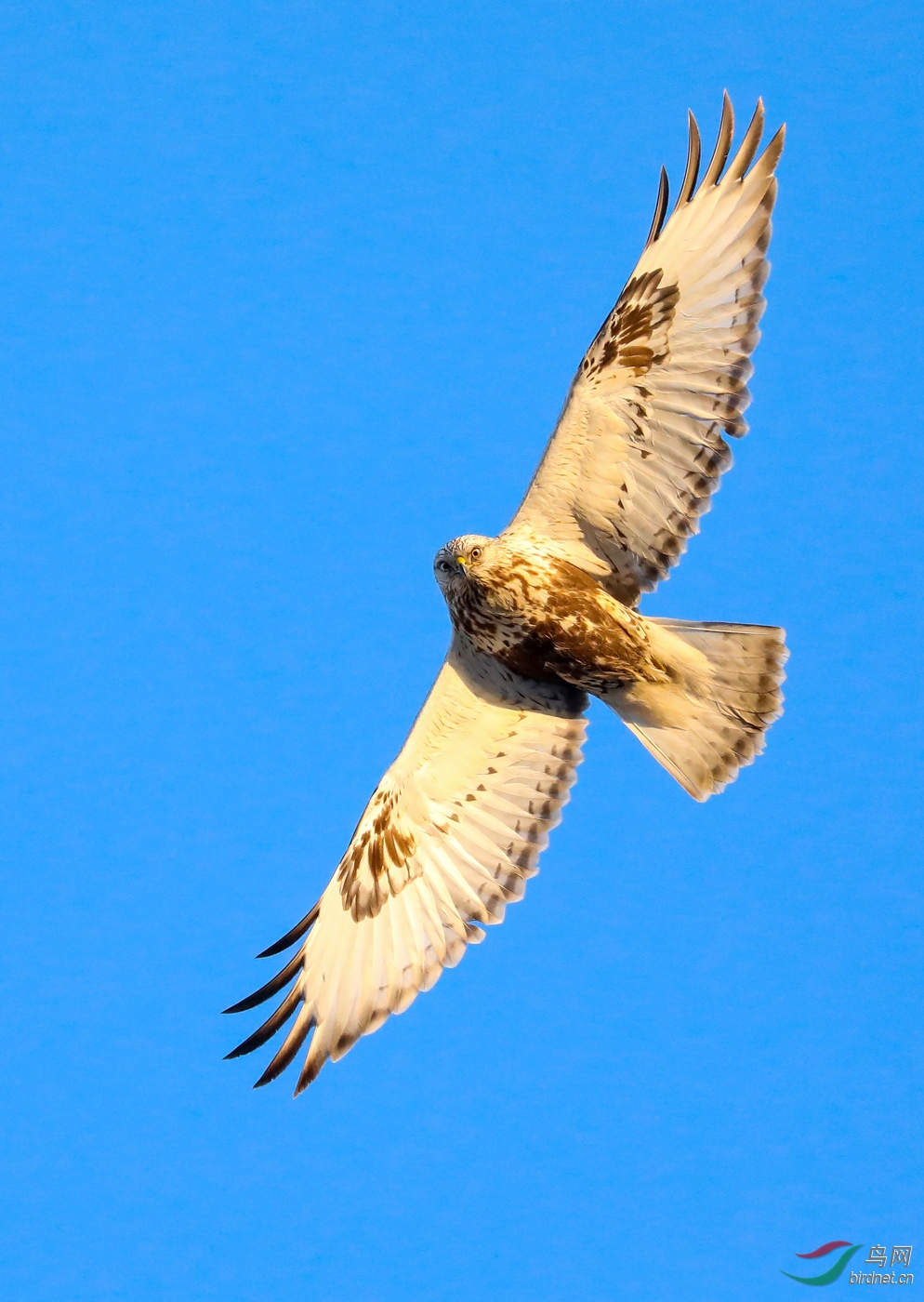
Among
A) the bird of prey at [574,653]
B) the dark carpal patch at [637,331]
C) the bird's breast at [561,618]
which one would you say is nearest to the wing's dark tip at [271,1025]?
the bird of prey at [574,653]

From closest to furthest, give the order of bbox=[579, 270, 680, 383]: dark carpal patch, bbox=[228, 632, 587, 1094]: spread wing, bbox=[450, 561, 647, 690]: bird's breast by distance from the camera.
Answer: bbox=[579, 270, 680, 383]: dark carpal patch, bbox=[450, 561, 647, 690]: bird's breast, bbox=[228, 632, 587, 1094]: spread wing

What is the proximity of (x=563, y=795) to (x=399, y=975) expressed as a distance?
44.9 inches

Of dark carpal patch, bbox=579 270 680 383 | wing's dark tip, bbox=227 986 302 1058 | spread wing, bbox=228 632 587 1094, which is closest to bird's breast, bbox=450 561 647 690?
spread wing, bbox=228 632 587 1094

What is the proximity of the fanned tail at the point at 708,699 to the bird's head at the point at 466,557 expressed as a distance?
80 cm

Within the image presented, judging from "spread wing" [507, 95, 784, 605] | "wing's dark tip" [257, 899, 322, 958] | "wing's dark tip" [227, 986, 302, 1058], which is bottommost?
"wing's dark tip" [227, 986, 302, 1058]

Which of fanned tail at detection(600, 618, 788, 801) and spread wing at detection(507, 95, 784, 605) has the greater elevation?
spread wing at detection(507, 95, 784, 605)

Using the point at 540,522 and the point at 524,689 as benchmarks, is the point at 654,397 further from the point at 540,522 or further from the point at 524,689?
the point at 524,689

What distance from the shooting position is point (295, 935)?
26.6 ft

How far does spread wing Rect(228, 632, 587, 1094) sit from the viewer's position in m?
8.02

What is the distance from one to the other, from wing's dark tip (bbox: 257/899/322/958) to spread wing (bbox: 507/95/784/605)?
2002 mm

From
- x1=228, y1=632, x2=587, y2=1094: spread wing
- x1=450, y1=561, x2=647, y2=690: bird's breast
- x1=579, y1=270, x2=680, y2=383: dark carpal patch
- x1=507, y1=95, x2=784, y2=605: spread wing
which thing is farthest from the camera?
x1=228, y1=632, x2=587, y2=1094: spread wing

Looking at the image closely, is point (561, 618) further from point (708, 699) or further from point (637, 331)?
point (637, 331)

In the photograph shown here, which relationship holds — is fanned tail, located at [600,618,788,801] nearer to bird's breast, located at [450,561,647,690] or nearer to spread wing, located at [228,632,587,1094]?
bird's breast, located at [450,561,647,690]

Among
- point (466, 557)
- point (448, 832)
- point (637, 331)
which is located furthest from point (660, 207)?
point (448, 832)
